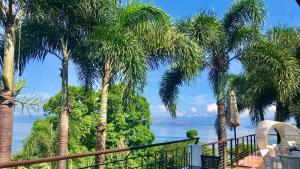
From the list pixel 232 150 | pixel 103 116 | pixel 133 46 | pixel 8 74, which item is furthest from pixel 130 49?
pixel 232 150

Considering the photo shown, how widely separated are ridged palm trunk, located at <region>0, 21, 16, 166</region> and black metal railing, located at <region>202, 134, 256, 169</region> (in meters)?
4.66

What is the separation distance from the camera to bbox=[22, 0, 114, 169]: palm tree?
7.26m

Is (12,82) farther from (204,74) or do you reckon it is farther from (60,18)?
(204,74)

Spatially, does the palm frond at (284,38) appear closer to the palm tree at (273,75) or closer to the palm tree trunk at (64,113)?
the palm tree at (273,75)

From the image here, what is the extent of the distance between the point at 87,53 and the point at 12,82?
209cm

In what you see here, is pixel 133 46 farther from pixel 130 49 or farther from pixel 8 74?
pixel 8 74

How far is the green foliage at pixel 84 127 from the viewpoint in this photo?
1894 cm

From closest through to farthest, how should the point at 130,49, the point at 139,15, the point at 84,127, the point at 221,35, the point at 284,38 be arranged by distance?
the point at 130,49 < the point at 139,15 < the point at 221,35 < the point at 284,38 < the point at 84,127

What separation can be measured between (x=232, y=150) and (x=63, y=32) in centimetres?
552

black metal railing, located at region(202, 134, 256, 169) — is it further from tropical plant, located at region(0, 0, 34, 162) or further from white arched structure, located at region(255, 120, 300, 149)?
tropical plant, located at region(0, 0, 34, 162)

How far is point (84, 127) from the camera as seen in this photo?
24.0m

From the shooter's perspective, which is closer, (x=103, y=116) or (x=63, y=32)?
(x=103, y=116)

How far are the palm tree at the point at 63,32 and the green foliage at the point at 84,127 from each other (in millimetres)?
9948

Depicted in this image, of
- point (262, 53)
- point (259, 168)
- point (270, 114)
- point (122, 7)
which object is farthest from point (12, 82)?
Result: point (270, 114)
